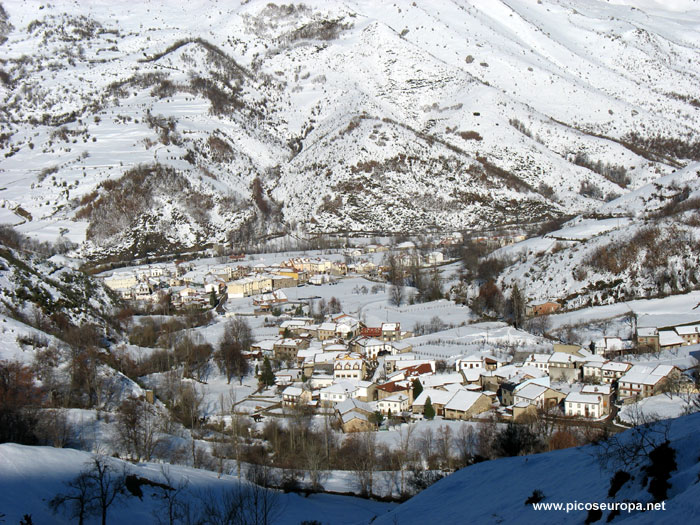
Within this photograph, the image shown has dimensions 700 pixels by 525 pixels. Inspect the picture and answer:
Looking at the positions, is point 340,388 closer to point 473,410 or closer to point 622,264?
point 473,410

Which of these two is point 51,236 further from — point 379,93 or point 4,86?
point 379,93

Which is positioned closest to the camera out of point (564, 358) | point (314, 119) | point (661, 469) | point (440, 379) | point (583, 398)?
point (661, 469)

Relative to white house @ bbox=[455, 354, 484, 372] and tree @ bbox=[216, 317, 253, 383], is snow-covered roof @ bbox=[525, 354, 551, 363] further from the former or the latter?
tree @ bbox=[216, 317, 253, 383]

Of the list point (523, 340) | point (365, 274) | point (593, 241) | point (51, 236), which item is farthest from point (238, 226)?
point (523, 340)

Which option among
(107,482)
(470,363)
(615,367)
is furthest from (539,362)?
(107,482)

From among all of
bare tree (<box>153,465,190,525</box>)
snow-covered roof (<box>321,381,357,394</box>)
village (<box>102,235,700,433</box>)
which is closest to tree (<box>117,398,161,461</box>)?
bare tree (<box>153,465,190,525</box>)

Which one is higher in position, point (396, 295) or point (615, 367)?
point (396, 295)

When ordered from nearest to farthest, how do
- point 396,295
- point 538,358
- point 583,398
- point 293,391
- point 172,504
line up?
point 172,504
point 583,398
point 293,391
point 538,358
point 396,295
